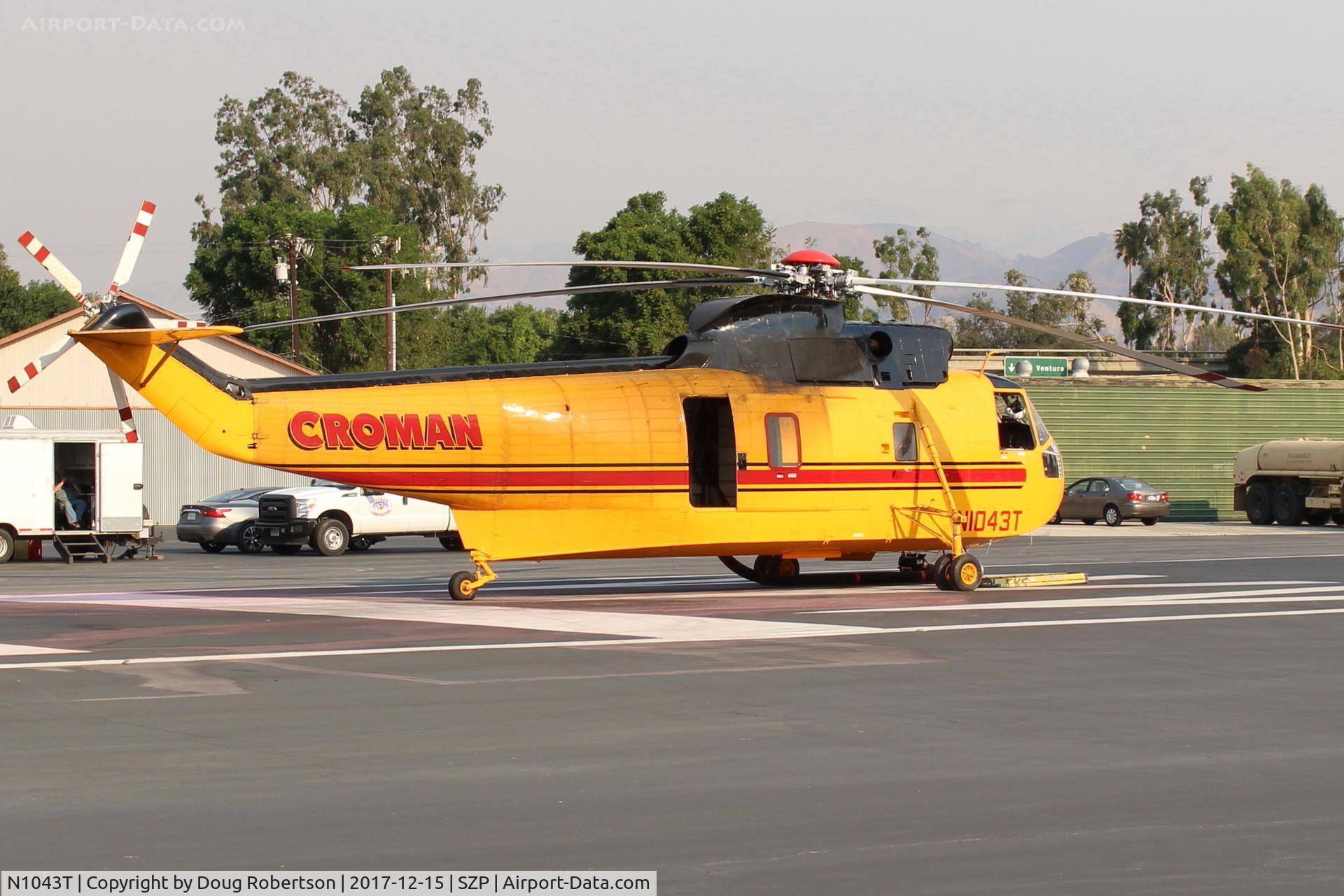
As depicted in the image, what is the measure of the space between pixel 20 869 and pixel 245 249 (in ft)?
213

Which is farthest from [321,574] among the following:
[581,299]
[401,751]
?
[581,299]

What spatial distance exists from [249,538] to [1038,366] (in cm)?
3062

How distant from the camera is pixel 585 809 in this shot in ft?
24.0

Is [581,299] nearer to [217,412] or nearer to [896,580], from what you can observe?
[896,580]

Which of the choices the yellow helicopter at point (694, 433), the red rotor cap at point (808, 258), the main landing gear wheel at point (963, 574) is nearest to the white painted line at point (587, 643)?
the yellow helicopter at point (694, 433)

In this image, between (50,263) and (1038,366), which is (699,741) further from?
(1038,366)

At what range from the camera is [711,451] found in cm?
1928

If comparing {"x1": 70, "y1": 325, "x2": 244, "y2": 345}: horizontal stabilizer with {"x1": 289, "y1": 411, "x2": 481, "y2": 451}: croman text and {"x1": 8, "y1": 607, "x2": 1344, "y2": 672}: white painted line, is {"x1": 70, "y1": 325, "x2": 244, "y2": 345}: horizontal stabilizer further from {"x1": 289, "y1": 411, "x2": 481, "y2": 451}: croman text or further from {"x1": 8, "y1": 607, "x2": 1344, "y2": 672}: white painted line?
{"x1": 8, "y1": 607, "x2": 1344, "y2": 672}: white painted line

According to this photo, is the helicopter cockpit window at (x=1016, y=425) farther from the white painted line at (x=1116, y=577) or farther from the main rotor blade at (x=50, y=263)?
the main rotor blade at (x=50, y=263)

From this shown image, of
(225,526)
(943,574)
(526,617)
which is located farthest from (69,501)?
(943,574)

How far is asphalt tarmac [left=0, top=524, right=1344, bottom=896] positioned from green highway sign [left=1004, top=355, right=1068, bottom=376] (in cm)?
3414

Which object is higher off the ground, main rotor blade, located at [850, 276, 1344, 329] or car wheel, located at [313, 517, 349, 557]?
main rotor blade, located at [850, 276, 1344, 329]

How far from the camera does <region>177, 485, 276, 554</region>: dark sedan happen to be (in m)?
32.7

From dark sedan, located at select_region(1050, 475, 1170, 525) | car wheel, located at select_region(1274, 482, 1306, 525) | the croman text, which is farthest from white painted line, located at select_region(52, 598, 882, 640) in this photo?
car wheel, located at select_region(1274, 482, 1306, 525)
